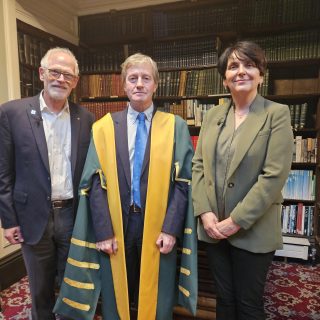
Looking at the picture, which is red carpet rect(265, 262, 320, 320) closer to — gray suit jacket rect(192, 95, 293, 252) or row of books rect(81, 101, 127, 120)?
gray suit jacket rect(192, 95, 293, 252)

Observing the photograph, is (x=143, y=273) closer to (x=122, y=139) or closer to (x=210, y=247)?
(x=210, y=247)

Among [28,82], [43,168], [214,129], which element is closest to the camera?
[214,129]

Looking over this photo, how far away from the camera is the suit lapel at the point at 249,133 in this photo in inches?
46.7

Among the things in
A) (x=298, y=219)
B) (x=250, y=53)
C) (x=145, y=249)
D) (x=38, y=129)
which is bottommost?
(x=298, y=219)

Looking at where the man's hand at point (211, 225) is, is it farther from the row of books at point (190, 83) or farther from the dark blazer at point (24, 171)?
the row of books at point (190, 83)

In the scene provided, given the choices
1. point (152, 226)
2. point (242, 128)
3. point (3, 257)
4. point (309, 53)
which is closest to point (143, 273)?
point (152, 226)

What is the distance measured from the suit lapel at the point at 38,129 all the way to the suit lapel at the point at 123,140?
351mm

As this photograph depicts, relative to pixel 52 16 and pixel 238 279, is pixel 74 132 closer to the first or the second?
pixel 238 279

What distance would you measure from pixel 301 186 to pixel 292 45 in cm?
134

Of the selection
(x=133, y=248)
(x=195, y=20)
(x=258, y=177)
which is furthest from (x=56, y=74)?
(x=195, y=20)

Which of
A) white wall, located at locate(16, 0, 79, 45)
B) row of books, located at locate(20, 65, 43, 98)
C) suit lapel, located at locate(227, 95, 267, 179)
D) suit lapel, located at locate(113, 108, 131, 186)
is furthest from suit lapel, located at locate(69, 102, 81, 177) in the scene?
white wall, located at locate(16, 0, 79, 45)

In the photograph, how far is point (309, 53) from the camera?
109 inches

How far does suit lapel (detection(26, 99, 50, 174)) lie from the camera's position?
1.43 metres

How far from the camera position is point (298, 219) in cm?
290
